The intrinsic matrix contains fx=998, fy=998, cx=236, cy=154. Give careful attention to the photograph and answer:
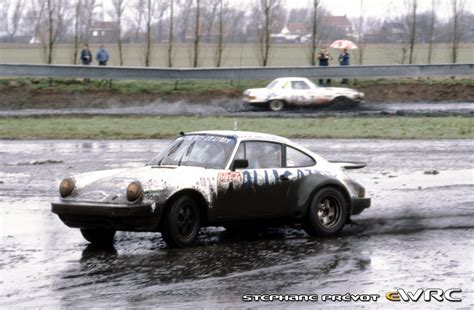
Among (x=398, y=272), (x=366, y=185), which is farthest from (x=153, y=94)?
(x=398, y=272)

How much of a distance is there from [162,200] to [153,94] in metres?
24.6

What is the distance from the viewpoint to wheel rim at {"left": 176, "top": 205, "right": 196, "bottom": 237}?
1154cm

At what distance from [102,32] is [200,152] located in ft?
113

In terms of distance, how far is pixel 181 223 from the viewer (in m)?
11.6

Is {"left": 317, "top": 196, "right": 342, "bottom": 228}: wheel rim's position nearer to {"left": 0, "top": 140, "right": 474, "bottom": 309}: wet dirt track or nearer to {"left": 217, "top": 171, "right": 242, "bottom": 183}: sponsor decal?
{"left": 0, "top": 140, "right": 474, "bottom": 309}: wet dirt track

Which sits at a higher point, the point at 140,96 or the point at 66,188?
the point at 140,96

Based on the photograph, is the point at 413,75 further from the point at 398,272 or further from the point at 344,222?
the point at 398,272

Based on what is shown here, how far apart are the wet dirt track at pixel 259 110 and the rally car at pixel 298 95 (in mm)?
247

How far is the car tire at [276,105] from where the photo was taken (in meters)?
33.4

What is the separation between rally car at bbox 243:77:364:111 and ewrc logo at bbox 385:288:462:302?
24.0 meters

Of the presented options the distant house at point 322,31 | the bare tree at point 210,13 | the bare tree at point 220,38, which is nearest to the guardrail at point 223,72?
the bare tree at point 220,38

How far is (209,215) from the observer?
11.8 m

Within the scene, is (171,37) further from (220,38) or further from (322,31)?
(322,31)

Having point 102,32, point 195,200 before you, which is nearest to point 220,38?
point 102,32
